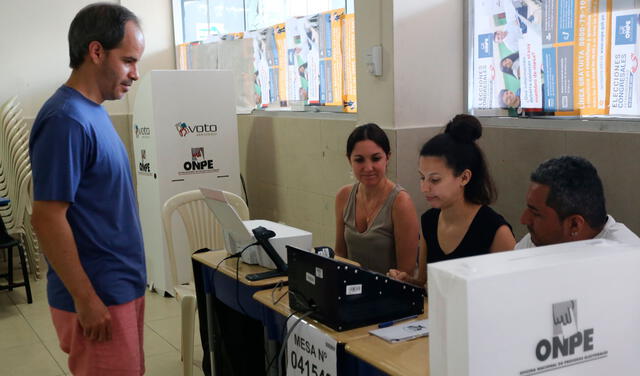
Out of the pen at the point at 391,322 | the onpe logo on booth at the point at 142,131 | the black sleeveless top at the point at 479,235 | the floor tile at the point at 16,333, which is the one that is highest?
the onpe logo on booth at the point at 142,131

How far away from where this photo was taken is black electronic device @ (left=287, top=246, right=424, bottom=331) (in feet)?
6.11

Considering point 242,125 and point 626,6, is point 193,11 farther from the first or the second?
point 626,6

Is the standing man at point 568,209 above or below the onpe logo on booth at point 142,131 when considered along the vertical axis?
below

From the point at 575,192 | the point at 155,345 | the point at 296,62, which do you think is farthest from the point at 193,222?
the point at 575,192

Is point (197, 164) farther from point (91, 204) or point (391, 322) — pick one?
point (391, 322)

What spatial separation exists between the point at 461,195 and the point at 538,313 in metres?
1.39

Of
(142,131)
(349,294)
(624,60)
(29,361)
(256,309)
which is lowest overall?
(29,361)

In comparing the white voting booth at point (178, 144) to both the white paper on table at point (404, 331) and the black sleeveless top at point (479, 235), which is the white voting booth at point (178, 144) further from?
the white paper on table at point (404, 331)

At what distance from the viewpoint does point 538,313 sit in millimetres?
1048

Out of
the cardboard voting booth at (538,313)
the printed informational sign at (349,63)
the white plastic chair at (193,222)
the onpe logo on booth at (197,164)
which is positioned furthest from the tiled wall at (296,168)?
the cardboard voting booth at (538,313)

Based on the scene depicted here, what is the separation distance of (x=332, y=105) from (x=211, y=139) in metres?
1.00

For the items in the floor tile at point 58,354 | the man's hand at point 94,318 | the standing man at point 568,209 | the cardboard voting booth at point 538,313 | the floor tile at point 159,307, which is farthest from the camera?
the floor tile at point 159,307

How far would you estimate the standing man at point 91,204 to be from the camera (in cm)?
176

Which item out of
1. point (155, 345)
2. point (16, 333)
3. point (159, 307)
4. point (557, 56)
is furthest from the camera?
point (159, 307)
